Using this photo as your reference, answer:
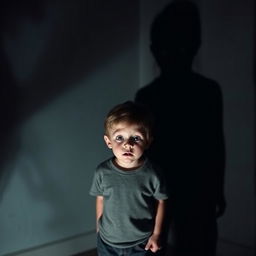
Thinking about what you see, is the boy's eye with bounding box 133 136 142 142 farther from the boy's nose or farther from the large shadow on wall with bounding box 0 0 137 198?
the large shadow on wall with bounding box 0 0 137 198

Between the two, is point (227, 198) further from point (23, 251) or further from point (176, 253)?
→ point (23, 251)

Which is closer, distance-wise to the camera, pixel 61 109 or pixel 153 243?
pixel 153 243

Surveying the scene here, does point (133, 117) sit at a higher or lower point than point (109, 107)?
higher

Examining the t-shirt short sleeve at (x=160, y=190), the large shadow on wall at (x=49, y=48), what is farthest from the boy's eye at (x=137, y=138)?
the large shadow on wall at (x=49, y=48)

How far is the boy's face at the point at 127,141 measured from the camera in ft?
4.03

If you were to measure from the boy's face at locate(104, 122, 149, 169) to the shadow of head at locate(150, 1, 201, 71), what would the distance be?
59cm

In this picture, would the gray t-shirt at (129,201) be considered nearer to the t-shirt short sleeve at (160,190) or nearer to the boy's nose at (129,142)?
the t-shirt short sleeve at (160,190)

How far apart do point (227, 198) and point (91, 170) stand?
0.66m

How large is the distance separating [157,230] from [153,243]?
5cm

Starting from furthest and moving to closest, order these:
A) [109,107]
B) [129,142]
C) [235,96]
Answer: [109,107] < [235,96] < [129,142]

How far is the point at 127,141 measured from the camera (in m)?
1.23

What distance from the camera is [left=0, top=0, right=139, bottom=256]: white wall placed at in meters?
1.59

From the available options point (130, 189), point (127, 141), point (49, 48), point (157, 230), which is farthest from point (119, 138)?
point (49, 48)

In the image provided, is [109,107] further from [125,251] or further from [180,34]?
[125,251]
